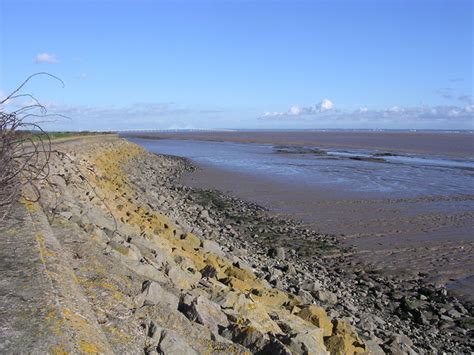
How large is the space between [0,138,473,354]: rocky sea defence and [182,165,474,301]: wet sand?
34.4 inches

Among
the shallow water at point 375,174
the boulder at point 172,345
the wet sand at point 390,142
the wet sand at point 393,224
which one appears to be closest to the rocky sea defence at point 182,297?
the boulder at point 172,345

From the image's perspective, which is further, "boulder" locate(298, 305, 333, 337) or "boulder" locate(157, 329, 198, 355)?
"boulder" locate(298, 305, 333, 337)

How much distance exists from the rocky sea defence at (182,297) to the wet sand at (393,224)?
87 cm

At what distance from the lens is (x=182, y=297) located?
434 centimetres

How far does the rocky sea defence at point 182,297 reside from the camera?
117 inches

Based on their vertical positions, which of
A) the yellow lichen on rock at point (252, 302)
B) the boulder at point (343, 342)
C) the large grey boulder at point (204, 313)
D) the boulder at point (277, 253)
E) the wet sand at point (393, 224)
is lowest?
the wet sand at point (393, 224)

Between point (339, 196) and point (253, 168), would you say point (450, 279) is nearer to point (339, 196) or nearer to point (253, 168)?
point (339, 196)

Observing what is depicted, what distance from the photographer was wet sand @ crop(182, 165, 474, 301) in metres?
10.7

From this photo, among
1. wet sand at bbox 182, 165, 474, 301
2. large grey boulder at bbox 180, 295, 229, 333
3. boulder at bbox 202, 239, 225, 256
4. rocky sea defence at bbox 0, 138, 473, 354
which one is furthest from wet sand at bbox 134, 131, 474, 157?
large grey boulder at bbox 180, 295, 229, 333

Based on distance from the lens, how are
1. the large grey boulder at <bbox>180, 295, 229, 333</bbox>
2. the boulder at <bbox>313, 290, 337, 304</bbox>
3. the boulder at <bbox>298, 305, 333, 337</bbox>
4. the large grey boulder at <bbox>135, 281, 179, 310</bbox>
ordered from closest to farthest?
1. the large grey boulder at <bbox>135, 281, 179, 310</bbox>
2. the large grey boulder at <bbox>180, 295, 229, 333</bbox>
3. the boulder at <bbox>298, 305, 333, 337</bbox>
4. the boulder at <bbox>313, 290, 337, 304</bbox>

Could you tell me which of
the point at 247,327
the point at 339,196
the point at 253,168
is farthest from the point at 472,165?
the point at 247,327

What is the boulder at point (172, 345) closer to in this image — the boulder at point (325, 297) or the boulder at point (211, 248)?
the boulder at point (325, 297)

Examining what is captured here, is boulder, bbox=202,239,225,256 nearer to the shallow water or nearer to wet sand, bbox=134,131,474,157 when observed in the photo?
the shallow water

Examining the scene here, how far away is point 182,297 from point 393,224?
11.8 metres
